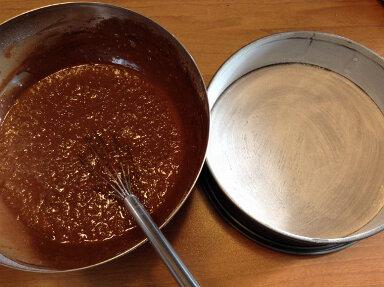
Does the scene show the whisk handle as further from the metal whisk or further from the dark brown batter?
the dark brown batter

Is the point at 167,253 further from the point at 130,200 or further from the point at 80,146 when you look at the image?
the point at 80,146

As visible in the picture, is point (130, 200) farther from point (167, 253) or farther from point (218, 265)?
point (218, 265)

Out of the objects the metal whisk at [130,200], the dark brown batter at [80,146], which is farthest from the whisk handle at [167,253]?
the dark brown batter at [80,146]

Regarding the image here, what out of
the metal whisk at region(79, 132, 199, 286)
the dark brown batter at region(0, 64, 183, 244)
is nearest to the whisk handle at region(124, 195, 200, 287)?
the metal whisk at region(79, 132, 199, 286)

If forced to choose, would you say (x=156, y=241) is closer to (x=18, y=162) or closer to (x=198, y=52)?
(x=18, y=162)

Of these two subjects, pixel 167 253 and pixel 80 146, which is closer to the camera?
pixel 167 253

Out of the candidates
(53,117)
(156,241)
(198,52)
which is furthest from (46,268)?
(198,52)

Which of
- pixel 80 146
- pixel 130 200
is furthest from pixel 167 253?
pixel 80 146

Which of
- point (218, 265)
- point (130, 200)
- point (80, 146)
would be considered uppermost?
point (80, 146)

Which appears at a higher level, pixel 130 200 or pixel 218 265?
pixel 130 200
